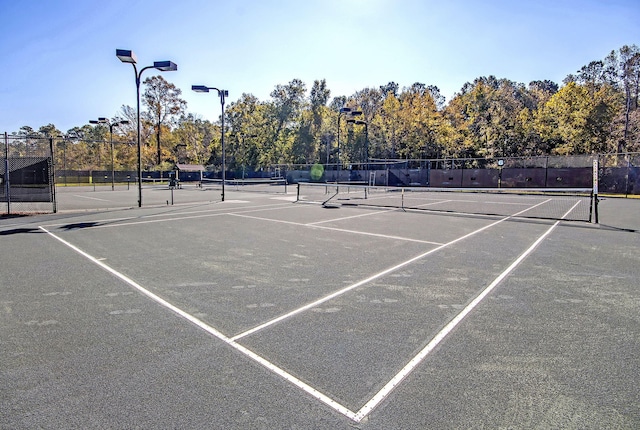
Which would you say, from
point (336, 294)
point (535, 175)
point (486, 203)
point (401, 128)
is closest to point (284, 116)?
point (401, 128)

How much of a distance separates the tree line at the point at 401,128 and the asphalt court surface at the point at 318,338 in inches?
1366

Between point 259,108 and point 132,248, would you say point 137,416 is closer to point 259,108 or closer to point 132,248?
point 132,248

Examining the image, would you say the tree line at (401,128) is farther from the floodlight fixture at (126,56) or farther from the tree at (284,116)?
the floodlight fixture at (126,56)

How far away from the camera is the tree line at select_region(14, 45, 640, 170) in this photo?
4816 cm

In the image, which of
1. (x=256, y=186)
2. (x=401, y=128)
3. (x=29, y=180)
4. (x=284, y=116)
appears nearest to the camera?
(x=29, y=180)

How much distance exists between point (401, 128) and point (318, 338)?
5937 centimetres

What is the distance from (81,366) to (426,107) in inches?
2430

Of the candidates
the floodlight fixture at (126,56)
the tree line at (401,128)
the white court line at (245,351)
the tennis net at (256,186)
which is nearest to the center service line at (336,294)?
the white court line at (245,351)

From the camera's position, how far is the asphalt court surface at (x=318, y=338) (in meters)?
2.82

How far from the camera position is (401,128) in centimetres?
5972

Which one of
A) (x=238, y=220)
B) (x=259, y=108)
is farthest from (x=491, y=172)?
(x=259, y=108)

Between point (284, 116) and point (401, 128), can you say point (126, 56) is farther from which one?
point (284, 116)

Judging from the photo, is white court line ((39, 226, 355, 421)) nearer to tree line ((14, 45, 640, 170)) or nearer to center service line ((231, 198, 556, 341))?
center service line ((231, 198, 556, 341))

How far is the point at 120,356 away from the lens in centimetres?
→ 364
